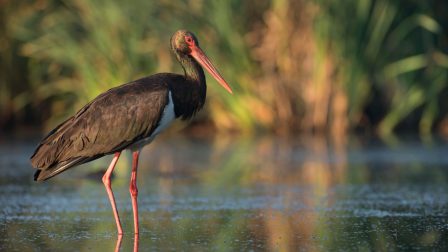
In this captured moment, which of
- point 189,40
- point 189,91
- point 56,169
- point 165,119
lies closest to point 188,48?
point 189,40

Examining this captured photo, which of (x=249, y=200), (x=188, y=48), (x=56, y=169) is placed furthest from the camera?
(x=249, y=200)

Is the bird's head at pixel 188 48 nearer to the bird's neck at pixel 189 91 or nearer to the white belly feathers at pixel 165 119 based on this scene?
the bird's neck at pixel 189 91

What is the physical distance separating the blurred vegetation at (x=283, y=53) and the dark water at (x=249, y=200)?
1278mm

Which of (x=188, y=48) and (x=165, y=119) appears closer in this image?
(x=165, y=119)

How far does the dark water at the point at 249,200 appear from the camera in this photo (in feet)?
19.9

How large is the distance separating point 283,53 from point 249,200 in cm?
598

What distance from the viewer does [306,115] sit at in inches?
551

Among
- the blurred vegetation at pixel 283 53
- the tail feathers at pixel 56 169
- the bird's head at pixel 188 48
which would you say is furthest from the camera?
the blurred vegetation at pixel 283 53

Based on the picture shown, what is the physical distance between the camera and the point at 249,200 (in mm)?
8031

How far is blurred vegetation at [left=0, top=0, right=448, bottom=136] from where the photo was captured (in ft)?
43.7

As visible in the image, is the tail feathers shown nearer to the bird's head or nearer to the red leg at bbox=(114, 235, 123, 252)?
the red leg at bbox=(114, 235, 123, 252)

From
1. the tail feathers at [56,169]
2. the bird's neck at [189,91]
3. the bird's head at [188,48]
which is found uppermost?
the bird's head at [188,48]

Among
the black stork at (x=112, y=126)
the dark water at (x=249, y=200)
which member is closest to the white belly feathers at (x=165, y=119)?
the black stork at (x=112, y=126)

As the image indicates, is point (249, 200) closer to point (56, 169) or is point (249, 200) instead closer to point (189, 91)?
point (189, 91)
